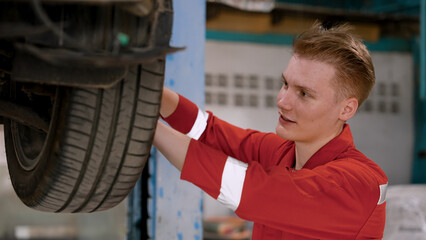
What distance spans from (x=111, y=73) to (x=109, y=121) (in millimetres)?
134

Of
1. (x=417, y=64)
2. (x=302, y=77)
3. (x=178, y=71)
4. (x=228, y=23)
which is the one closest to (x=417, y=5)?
(x=417, y=64)

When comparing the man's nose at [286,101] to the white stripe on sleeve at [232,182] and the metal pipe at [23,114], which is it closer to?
the white stripe on sleeve at [232,182]

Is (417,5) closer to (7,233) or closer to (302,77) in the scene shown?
(7,233)

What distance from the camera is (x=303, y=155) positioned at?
5.34ft

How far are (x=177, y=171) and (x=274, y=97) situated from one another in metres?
4.96

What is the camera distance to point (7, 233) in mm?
5328

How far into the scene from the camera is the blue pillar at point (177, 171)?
2.27m

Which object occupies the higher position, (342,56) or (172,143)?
(342,56)

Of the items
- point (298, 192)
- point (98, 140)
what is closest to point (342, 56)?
point (298, 192)

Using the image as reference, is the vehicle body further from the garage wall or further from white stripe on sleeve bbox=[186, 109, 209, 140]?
the garage wall

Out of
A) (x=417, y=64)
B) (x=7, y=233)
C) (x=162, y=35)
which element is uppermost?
(x=162, y=35)

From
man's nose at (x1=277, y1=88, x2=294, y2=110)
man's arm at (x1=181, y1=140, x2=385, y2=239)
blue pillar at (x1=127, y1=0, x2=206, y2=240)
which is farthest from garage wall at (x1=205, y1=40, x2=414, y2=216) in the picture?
man's arm at (x1=181, y1=140, x2=385, y2=239)

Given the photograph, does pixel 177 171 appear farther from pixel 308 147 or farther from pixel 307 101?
pixel 307 101

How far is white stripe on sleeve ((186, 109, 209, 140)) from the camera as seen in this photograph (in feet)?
5.58
